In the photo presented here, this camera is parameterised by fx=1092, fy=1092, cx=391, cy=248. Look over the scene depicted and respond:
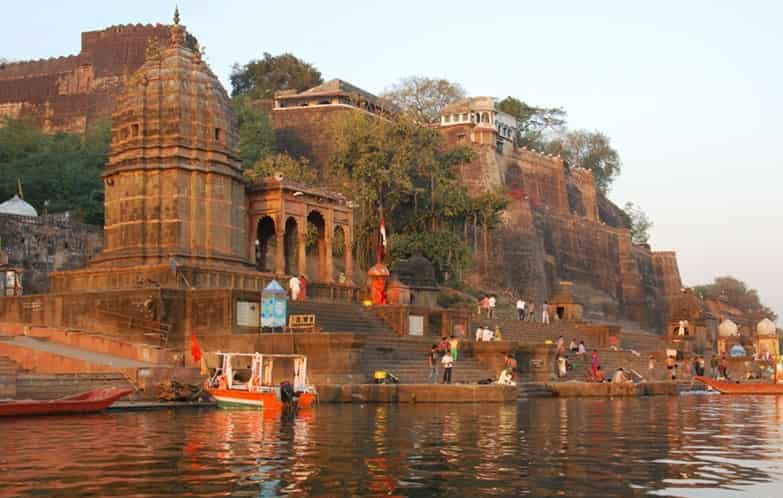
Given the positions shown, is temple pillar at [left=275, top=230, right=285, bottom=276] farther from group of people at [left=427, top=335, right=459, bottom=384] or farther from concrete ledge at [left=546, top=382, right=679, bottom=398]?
concrete ledge at [left=546, top=382, right=679, bottom=398]

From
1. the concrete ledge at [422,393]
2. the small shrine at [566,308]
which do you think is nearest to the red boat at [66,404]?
the concrete ledge at [422,393]

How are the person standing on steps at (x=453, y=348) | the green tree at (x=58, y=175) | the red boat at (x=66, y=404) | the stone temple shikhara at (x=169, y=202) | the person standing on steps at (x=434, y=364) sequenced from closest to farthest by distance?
the red boat at (x=66, y=404) → the person standing on steps at (x=434, y=364) → the person standing on steps at (x=453, y=348) → the stone temple shikhara at (x=169, y=202) → the green tree at (x=58, y=175)

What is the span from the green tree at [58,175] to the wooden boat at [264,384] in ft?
79.9

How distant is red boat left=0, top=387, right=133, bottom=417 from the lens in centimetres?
1934

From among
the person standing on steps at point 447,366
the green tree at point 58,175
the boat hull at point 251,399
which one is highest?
the green tree at point 58,175

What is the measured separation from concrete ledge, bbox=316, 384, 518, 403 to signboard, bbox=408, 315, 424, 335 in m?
8.43

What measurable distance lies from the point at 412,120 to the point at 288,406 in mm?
35078

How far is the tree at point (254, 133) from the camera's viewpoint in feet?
201

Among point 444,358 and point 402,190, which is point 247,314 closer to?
point 444,358

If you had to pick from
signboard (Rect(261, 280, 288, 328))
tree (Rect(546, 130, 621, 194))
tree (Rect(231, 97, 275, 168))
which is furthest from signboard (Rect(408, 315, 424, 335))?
tree (Rect(546, 130, 621, 194))

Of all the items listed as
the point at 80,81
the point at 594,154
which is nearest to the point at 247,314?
the point at 80,81

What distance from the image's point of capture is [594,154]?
110 m

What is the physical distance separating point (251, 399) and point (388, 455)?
9.03m

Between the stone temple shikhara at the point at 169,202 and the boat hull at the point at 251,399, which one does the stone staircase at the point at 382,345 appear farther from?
the boat hull at the point at 251,399
